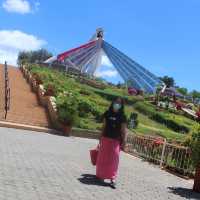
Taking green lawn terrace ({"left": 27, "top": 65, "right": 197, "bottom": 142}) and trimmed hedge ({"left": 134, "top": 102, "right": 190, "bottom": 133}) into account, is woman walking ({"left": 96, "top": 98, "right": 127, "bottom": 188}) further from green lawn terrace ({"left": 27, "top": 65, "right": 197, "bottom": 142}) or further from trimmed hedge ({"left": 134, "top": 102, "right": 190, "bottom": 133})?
trimmed hedge ({"left": 134, "top": 102, "right": 190, "bottom": 133})

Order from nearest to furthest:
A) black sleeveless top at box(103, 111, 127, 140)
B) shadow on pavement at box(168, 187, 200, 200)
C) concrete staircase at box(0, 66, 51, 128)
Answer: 1. black sleeveless top at box(103, 111, 127, 140)
2. shadow on pavement at box(168, 187, 200, 200)
3. concrete staircase at box(0, 66, 51, 128)

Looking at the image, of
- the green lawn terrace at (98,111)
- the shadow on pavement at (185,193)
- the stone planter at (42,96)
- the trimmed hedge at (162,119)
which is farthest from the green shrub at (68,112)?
the trimmed hedge at (162,119)

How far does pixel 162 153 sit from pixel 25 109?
1043 centimetres

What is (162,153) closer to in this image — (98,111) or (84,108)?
(84,108)

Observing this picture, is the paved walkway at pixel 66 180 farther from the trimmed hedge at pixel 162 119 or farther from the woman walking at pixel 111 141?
the trimmed hedge at pixel 162 119

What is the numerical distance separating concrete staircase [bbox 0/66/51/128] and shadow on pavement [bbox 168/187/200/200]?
449 inches

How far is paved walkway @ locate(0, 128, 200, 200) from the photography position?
26.0 ft

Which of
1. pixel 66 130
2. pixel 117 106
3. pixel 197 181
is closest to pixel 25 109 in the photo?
pixel 66 130

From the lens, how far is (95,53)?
159 ft

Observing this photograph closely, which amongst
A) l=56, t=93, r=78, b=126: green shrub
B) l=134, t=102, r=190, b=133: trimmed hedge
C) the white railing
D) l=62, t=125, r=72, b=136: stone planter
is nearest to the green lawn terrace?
l=134, t=102, r=190, b=133: trimmed hedge

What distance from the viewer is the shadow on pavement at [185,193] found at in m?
10.2

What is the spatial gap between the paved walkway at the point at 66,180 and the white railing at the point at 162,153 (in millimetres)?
512

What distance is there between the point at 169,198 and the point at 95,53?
39.5 m

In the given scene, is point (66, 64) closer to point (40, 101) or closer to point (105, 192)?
point (40, 101)
